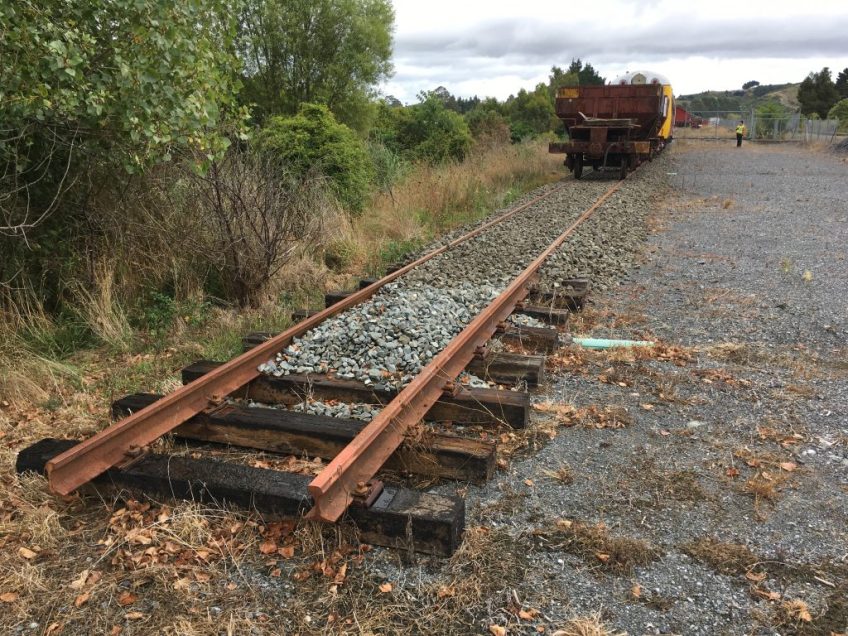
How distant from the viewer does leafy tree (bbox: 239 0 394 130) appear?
21.5 meters

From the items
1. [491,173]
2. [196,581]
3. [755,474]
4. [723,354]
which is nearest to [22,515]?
[196,581]

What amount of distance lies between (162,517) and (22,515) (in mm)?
767

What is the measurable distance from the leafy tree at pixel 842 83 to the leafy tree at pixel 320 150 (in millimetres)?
74189

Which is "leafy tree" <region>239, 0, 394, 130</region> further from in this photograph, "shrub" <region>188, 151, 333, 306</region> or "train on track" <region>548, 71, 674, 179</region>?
"shrub" <region>188, 151, 333, 306</region>

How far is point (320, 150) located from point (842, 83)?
84.6 meters

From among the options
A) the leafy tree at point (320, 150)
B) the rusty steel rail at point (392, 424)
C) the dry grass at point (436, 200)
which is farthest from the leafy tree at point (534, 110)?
the rusty steel rail at point (392, 424)

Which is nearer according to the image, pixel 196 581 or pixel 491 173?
pixel 196 581

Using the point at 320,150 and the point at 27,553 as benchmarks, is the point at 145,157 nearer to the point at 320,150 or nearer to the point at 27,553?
the point at 27,553

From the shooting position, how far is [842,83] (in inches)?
2938

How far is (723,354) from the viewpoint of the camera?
519 cm

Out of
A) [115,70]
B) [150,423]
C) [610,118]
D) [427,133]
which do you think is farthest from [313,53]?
[150,423]

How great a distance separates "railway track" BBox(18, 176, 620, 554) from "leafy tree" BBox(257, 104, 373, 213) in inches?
206

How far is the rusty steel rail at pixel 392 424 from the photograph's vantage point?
2.82 m

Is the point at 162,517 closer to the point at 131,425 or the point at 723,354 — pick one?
the point at 131,425
